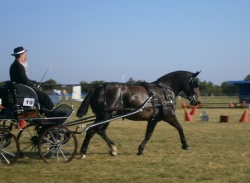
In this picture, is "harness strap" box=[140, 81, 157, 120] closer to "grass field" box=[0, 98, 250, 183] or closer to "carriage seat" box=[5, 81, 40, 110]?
"grass field" box=[0, 98, 250, 183]

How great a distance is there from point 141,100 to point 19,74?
2.87 m

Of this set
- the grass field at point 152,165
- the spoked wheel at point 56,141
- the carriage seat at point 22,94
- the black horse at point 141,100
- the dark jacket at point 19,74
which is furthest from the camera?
the black horse at point 141,100

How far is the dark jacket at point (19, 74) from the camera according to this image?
914cm

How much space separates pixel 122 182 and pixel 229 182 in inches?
70.4

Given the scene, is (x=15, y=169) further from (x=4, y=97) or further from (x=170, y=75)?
(x=170, y=75)

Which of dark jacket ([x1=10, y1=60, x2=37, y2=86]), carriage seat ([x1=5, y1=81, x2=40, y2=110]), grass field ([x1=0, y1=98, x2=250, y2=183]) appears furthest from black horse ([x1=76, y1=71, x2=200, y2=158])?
dark jacket ([x1=10, y1=60, x2=37, y2=86])

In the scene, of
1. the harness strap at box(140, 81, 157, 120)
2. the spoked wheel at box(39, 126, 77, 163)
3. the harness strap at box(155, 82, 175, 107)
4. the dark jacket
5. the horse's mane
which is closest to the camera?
the dark jacket

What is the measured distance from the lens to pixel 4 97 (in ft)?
30.4

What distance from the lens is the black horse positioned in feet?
33.0

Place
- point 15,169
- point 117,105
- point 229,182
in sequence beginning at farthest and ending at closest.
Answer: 1. point 117,105
2. point 15,169
3. point 229,182

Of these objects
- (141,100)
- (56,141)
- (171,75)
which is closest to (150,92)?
(141,100)

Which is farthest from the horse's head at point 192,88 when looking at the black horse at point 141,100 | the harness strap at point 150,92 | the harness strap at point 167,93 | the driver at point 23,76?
the driver at point 23,76

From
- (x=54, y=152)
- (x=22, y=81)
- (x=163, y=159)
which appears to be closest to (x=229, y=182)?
(x=163, y=159)

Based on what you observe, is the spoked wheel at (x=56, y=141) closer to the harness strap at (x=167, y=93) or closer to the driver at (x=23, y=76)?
the driver at (x=23, y=76)
